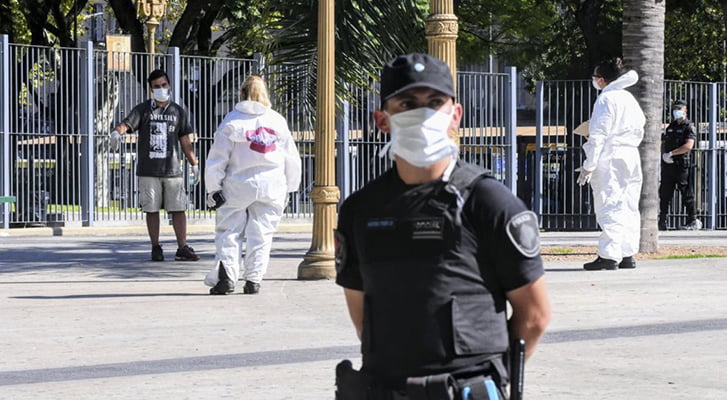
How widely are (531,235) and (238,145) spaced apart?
→ 7.28 meters

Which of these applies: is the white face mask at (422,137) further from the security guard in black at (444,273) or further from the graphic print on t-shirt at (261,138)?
the graphic print on t-shirt at (261,138)

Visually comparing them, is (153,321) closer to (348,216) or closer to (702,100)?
(348,216)

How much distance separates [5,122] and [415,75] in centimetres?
1844

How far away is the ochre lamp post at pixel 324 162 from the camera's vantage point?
472 inches

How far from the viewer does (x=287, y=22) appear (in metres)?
14.1

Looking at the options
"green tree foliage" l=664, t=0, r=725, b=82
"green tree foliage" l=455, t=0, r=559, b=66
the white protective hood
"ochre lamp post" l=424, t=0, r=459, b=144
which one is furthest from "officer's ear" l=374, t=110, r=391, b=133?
"green tree foliage" l=664, t=0, r=725, b=82

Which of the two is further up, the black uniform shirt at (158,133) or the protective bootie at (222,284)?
the black uniform shirt at (158,133)

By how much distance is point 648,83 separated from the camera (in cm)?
1442

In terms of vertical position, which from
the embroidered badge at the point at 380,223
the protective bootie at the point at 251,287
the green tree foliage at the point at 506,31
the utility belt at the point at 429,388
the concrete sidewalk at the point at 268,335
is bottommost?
the concrete sidewalk at the point at 268,335

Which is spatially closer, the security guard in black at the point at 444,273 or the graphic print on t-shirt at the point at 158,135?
the security guard in black at the point at 444,273

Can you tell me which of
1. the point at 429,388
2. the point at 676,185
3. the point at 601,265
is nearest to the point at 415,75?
the point at 429,388

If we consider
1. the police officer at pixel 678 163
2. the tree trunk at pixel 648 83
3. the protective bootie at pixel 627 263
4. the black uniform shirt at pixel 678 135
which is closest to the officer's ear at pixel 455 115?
the protective bootie at pixel 627 263

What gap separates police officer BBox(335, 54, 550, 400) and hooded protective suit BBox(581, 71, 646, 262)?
29.7ft

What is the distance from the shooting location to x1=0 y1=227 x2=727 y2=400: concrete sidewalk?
6.84 meters
